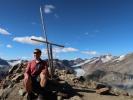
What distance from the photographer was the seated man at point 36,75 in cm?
1331

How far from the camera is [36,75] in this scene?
547 inches

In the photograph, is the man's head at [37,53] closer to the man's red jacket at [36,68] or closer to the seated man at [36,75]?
the seated man at [36,75]

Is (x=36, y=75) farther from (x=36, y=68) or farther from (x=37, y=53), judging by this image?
(x=37, y=53)

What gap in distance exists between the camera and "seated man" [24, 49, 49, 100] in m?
13.3

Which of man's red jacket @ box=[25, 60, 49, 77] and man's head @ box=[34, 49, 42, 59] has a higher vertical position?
man's head @ box=[34, 49, 42, 59]

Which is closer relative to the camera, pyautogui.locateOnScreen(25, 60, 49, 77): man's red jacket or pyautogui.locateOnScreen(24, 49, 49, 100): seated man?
pyautogui.locateOnScreen(24, 49, 49, 100): seated man

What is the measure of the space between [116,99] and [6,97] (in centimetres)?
1111

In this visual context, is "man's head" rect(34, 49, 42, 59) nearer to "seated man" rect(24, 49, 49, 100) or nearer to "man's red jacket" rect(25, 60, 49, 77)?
"seated man" rect(24, 49, 49, 100)

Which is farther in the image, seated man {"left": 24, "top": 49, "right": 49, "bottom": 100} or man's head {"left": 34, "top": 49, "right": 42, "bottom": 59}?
man's head {"left": 34, "top": 49, "right": 42, "bottom": 59}

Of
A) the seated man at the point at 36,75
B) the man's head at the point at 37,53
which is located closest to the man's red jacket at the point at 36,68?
the seated man at the point at 36,75

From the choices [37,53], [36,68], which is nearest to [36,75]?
[36,68]

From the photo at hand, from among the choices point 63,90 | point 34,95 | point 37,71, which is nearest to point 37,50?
point 37,71

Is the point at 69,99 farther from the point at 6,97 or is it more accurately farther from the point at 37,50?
the point at 37,50

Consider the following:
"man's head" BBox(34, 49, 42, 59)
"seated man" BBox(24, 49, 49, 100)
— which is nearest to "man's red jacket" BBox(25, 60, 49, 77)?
"seated man" BBox(24, 49, 49, 100)
